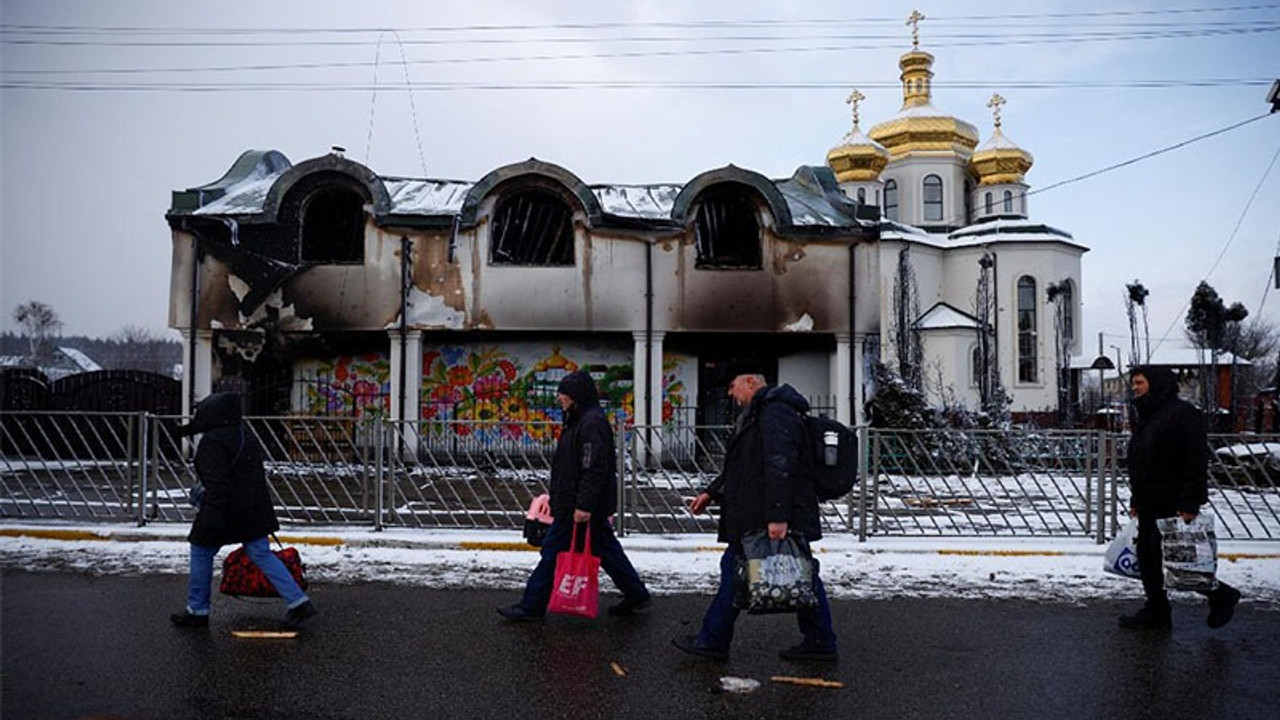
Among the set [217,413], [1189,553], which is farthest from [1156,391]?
[217,413]

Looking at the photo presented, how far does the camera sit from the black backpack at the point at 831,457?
223 inches

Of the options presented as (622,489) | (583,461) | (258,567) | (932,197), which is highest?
(932,197)

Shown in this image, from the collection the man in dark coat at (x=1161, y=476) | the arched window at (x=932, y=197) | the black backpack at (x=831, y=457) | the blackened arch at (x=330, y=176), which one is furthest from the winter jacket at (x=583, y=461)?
the arched window at (x=932, y=197)

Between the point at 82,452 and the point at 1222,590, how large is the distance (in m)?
20.8

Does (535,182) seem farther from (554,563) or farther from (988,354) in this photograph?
(988,354)

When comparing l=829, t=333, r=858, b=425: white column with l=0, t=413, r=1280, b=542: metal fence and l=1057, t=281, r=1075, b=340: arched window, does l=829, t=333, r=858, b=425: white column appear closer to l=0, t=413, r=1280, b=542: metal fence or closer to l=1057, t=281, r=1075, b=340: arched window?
l=0, t=413, r=1280, b=542: metal fence

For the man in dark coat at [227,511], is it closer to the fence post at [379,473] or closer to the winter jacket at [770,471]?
the winter jacket at [770,471]

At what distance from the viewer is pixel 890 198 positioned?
45.6m

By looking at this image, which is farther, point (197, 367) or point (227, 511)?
point (197, 367)

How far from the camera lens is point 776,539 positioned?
549cm

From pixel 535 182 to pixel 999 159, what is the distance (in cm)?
3112

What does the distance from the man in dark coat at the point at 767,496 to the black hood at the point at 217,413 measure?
3.53 m

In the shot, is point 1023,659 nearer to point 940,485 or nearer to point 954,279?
point 940,485

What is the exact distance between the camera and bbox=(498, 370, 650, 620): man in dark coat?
646 centimetres
